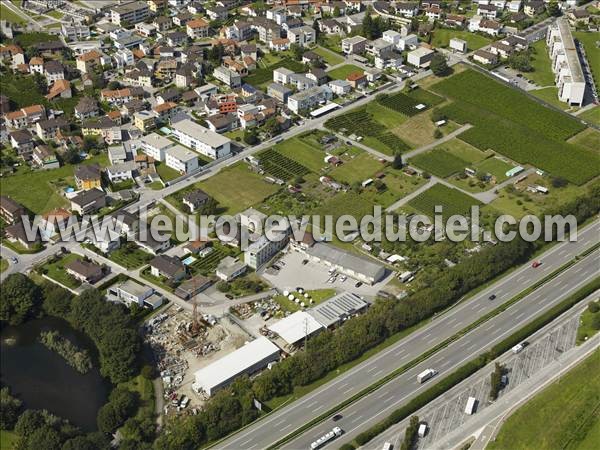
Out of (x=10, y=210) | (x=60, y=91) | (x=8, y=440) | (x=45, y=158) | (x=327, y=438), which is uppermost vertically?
(x=60, y=91)

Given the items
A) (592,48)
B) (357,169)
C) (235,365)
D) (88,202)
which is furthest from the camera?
(592,48)

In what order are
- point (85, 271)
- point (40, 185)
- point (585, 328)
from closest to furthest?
point (585, 328) → point (85, 271) → point (40, 185)

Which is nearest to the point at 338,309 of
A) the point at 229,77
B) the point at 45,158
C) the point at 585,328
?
the point at 585,328

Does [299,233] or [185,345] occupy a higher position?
[299,233]

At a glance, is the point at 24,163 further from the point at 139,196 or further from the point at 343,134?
the point at 343,134

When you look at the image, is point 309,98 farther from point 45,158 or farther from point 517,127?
point 45,158

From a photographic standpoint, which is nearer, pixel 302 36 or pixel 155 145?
pixel 155 145

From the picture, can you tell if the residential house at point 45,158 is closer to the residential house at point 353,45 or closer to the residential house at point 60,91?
the residential house at point 60,91
